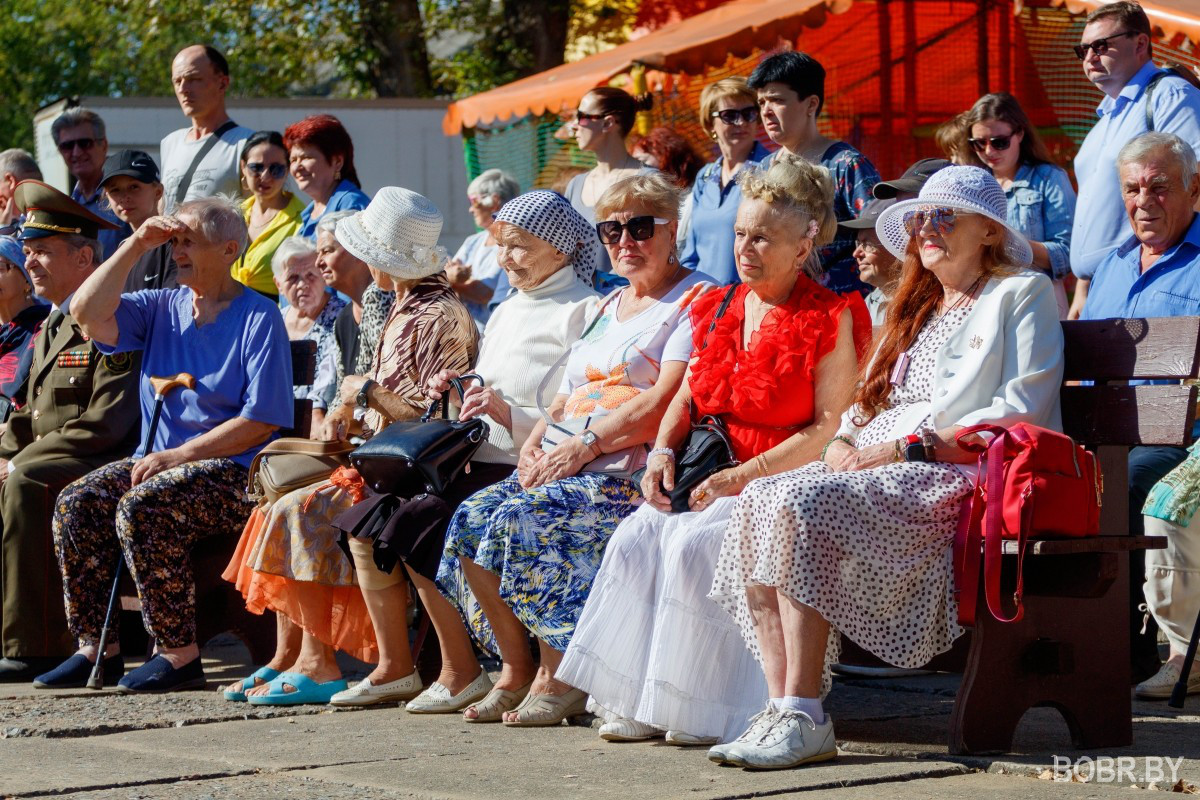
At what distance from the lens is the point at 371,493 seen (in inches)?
218

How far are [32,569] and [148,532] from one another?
74 centimetres

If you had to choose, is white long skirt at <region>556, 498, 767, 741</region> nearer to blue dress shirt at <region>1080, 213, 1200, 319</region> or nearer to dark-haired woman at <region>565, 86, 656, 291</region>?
blue dress shirt at <region>1080, 213, 1200, 319</region>

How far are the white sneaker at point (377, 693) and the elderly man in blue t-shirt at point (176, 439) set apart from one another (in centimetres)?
83

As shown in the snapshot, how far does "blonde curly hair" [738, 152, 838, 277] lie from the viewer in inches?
193

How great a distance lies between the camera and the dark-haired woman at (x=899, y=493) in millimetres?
4176

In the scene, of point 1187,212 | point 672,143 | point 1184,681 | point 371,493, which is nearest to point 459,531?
point 371,493

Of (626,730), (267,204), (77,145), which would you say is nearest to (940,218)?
(626,730)

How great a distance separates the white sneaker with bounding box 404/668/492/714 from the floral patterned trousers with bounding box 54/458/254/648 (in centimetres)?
113

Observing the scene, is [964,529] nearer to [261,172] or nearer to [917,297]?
[917,297]

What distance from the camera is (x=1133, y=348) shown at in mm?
4555

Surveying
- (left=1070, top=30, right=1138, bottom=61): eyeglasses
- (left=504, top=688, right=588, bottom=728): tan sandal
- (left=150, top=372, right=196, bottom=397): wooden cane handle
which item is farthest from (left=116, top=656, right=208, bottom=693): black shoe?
(left=1070, top=30, right=1138, bottom=61): eyeglasses

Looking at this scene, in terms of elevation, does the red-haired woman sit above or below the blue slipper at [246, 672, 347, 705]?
above

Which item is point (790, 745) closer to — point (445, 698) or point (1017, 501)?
point (1017, 501)

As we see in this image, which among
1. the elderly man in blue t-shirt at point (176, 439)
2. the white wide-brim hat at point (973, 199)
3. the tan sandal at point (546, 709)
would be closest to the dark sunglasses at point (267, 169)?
the elderly man in blue t-shirt at point (176, 439)
